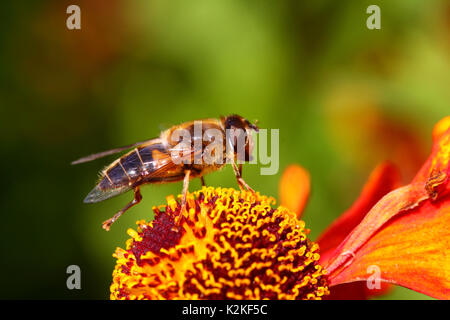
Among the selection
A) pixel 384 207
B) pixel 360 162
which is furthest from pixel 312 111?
pixel 384 207

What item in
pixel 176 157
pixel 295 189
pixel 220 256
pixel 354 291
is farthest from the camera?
pixel 295 189

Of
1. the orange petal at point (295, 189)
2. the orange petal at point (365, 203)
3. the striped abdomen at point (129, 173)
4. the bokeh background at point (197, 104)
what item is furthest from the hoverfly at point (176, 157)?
the bokeh background at point (197, 104)

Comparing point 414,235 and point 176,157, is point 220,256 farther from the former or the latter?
point 414,235

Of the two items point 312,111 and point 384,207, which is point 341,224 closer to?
point 384,207

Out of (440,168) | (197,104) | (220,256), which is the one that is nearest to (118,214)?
(220,256)

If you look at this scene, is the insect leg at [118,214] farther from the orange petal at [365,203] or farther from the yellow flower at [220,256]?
the orange petal at [365,203]

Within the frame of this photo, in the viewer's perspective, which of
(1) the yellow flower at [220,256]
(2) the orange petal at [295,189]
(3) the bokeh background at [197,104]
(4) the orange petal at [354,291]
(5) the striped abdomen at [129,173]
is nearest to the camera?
(1) the yellow flower at [220,256]
